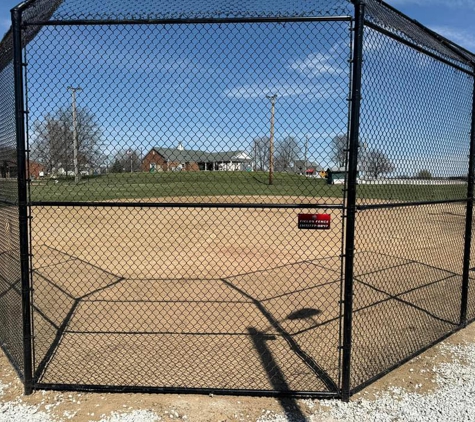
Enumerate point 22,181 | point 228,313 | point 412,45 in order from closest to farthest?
point 22,181
point 412,45
point 228,313

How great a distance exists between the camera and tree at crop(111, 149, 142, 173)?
343 centimetres

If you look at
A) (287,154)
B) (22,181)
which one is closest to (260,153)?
(287,154)

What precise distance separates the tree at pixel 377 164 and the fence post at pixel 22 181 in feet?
9.20

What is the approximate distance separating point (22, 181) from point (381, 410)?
3373 millimetres

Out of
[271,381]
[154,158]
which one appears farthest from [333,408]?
[154,158]

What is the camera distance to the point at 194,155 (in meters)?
3.48

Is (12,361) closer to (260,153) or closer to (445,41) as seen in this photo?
(260,153)

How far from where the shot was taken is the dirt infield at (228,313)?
377 cm

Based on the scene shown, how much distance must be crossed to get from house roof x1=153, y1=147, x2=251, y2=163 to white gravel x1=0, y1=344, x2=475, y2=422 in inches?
79.0

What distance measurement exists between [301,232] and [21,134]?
420 inches

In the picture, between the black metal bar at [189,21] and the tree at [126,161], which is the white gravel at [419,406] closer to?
the tree at [126,161]

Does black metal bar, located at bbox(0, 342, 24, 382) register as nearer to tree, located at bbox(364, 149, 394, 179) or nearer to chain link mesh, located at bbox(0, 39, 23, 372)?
chain link mesh, located at bbox(0, 39, 23, 372)

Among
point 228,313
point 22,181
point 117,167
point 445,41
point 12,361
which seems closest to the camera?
point 22,181

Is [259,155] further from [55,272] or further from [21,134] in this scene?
[55,272]
